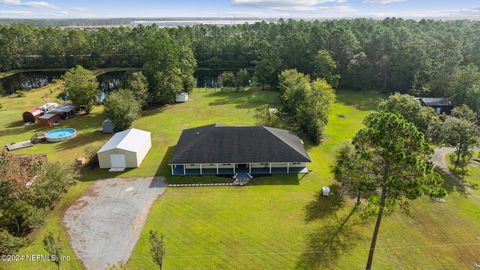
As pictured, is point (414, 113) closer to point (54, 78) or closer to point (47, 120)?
point (47, 120)

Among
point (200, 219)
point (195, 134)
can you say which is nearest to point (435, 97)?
point (195, 134)

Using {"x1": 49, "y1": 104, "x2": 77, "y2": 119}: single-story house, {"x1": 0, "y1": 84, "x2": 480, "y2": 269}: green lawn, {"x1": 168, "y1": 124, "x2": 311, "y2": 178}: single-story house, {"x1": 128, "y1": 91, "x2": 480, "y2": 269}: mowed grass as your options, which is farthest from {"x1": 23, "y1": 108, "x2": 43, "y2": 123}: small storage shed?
{"x1": 128, "y1": 91, "x2": 480, "y2": 269}: mowed grass

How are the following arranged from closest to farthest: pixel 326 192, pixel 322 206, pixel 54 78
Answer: pixel 322 206 < pixel 326 192 < pixel 54 78

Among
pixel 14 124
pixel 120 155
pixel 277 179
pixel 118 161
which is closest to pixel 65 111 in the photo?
pixel 14 124

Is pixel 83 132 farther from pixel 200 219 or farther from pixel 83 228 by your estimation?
pixel 200 219

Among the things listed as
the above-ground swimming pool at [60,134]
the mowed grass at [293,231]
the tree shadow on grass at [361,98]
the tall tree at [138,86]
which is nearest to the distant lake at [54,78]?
the tall tree at [138,86]

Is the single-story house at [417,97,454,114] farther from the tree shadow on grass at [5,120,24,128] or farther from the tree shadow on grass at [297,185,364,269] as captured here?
the tree shadow on grass at [5,120,24,128]

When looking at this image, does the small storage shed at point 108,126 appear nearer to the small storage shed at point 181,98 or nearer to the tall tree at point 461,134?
the small storage shed at point 181,98
